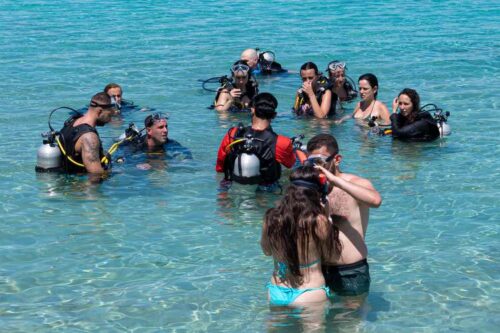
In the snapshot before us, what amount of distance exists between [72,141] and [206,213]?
2.00 metres

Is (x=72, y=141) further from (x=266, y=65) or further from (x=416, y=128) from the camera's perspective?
(x=266, y=65)

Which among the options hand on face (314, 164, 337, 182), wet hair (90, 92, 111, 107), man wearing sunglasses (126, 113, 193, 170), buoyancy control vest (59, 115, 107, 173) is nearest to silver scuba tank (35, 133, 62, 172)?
buoyancy control vest (59, 115, 107, 173)

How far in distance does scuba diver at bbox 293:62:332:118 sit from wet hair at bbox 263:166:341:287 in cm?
846

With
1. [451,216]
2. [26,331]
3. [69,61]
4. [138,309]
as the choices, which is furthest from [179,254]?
[69,61]

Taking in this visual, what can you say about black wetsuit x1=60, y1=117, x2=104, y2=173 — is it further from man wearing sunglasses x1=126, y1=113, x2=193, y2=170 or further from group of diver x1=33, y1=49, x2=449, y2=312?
man wearing sunglasses x1=126, y1=113, x2=193, y2=170

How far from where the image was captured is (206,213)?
35.8ft

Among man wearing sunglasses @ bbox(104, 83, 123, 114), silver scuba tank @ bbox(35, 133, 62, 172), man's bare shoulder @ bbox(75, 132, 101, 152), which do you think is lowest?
silver scuba tank @ bbox(35, 133, 62, 172)

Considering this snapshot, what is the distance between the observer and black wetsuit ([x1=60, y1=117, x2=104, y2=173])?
37.1 ft

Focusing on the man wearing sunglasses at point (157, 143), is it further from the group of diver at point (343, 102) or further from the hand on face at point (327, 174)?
the hand on face at point (327, 174)

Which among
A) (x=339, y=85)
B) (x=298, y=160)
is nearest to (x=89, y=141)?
(x=298, y=160)

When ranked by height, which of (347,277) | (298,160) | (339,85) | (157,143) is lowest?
(347,277)

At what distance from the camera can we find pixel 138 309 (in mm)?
8281

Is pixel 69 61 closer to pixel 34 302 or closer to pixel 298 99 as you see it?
pixel 298 99

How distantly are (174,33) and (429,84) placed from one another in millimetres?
10074
